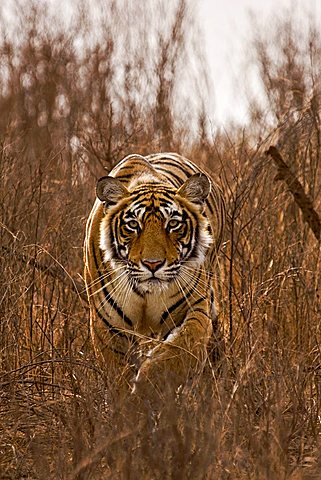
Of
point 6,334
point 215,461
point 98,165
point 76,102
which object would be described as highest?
point 76,102

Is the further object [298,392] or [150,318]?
[150,318]

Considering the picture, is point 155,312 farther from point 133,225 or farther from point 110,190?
point 110,190

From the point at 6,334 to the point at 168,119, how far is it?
5.44 meters

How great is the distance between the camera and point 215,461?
3.59 metres

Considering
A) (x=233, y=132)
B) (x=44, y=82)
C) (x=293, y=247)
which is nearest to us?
(x=293, y=247)

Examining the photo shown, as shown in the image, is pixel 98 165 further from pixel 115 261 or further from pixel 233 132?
pixel 115 261

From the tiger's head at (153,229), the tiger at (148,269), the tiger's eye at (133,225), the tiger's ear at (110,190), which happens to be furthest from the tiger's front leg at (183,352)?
the tiger's ear at (110,190)

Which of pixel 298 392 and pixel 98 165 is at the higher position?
pixel 98 165

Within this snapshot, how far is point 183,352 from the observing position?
5.00 m

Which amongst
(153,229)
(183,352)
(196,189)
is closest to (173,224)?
(153,229)

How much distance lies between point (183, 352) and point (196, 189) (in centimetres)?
84

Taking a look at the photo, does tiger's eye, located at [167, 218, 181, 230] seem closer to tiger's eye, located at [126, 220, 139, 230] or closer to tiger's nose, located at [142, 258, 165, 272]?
tiger's eye, located at [126, 220, 139, 230]

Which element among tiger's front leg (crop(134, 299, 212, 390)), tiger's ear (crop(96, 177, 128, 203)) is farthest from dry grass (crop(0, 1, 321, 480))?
tiger's ear (crop(96, 177, 128, 203))

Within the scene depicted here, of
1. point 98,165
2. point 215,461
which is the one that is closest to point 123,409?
point 215,461
